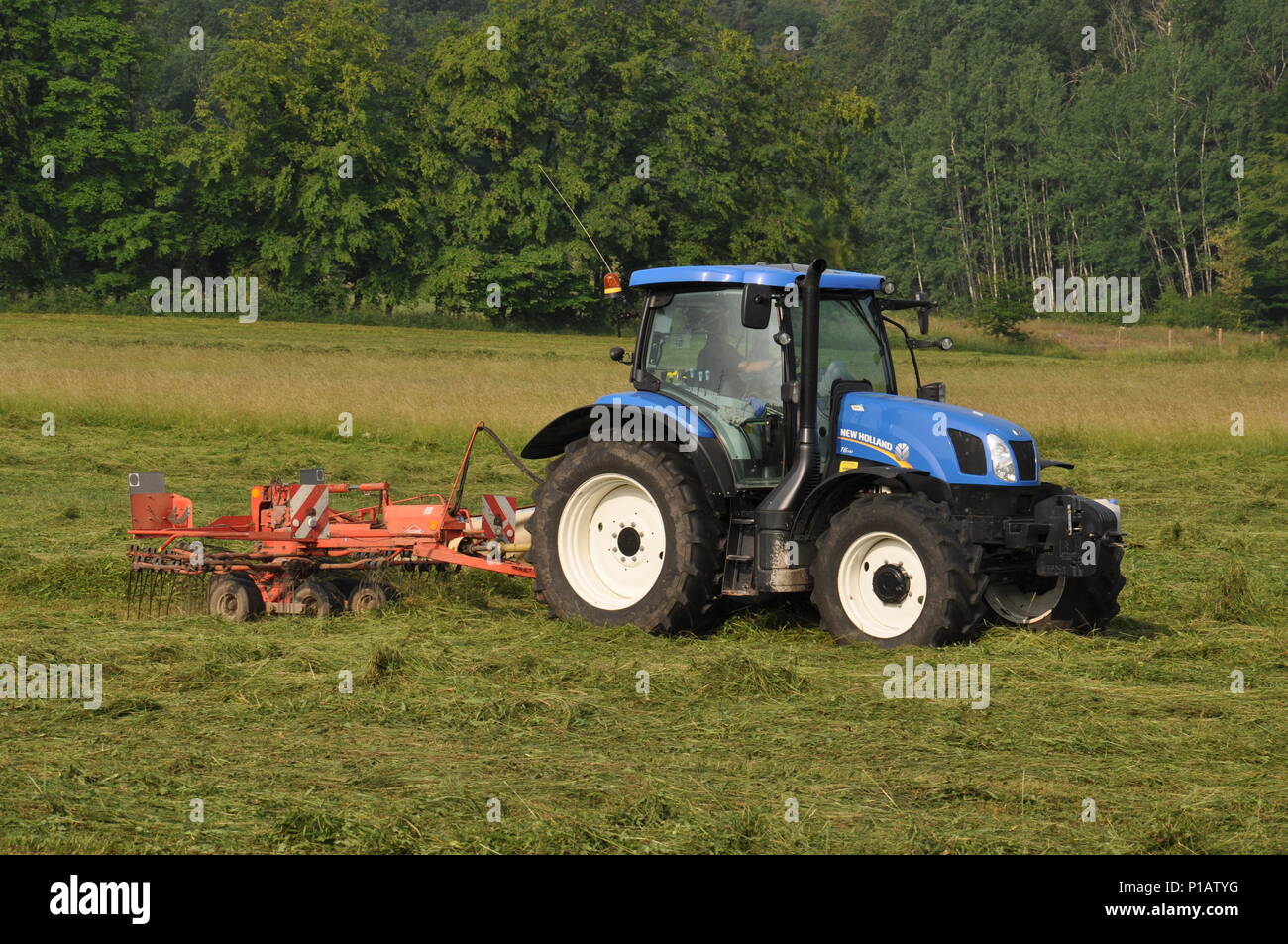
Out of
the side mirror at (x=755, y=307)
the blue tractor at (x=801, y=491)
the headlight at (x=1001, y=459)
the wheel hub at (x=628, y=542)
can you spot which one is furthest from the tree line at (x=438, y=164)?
the headlight at (x=1001, y=459)

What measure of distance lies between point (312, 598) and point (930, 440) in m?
4.15

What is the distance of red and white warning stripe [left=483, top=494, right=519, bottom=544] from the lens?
1097 cm

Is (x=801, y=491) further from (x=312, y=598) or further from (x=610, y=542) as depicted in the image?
(x=312, y=598)

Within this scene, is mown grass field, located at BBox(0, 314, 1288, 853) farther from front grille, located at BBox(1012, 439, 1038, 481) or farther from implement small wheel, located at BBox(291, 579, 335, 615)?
front grille, located at BBox(1012, 439, 1038, 481)

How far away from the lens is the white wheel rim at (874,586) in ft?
29.9

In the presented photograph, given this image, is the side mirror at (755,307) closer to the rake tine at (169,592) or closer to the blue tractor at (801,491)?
the blue tractor at (801,491)

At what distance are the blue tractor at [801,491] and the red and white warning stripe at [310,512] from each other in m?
1.50

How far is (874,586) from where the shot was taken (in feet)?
30.4

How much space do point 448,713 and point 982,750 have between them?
8.14 ft

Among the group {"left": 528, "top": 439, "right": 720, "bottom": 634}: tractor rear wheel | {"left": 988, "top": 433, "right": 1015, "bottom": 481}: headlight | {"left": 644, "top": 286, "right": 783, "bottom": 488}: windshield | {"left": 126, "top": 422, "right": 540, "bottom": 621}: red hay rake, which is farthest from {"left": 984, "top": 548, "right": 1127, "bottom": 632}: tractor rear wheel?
{"left": 126, "top": 422, "right": 540, "bottom": 621}: red hay rake

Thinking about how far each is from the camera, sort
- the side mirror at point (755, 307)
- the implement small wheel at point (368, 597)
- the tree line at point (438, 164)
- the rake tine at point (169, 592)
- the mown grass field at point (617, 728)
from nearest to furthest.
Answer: the mown grass field at point (617, 728)
the side mirror at point (755, 307)
the implement small wheel at point (368, 597)
the rake tine at point (169, 592)
the tree line at point (438, 164)

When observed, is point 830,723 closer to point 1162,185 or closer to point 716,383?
point 716,383
